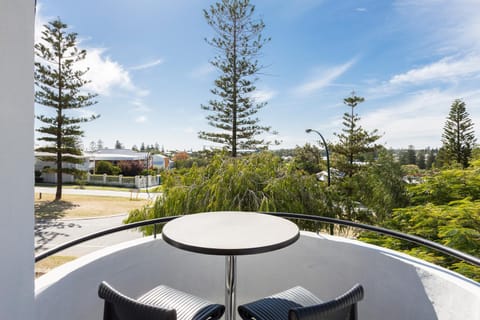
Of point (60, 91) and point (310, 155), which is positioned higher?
point (60, 91)

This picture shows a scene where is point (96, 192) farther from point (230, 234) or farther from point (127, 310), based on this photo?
point (127, 310)

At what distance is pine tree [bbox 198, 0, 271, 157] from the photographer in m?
10.7

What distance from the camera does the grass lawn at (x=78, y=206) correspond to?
45.5ft

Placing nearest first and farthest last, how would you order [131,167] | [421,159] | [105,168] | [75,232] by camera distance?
[75,232], [421,159], [105,168], [131,167]

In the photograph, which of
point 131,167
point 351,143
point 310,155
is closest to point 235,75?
point 310,155

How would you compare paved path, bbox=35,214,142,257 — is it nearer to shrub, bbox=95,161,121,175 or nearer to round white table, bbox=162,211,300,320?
shrub, bbox=95,161,121,175

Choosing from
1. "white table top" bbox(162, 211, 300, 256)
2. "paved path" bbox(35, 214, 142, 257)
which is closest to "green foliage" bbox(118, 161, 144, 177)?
"paved path" bbox(35, 214, 142, 257)

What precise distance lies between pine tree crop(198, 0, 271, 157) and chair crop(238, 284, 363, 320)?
10617mm

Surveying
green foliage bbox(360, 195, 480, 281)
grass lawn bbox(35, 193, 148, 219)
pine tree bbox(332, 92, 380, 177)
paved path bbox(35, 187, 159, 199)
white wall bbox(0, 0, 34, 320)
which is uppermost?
pine tree bbox(332, 92, 380, 177)

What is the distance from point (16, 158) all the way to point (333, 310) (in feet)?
3.70

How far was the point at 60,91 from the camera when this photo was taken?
13625 mm

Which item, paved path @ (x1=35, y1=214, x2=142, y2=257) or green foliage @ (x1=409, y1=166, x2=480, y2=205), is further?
paved path @ (x1=35, y1=214, x2=142, y2=257)

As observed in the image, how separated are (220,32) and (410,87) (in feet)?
28.6

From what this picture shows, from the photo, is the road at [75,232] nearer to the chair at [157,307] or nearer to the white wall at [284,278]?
the white wall at [284,278]
